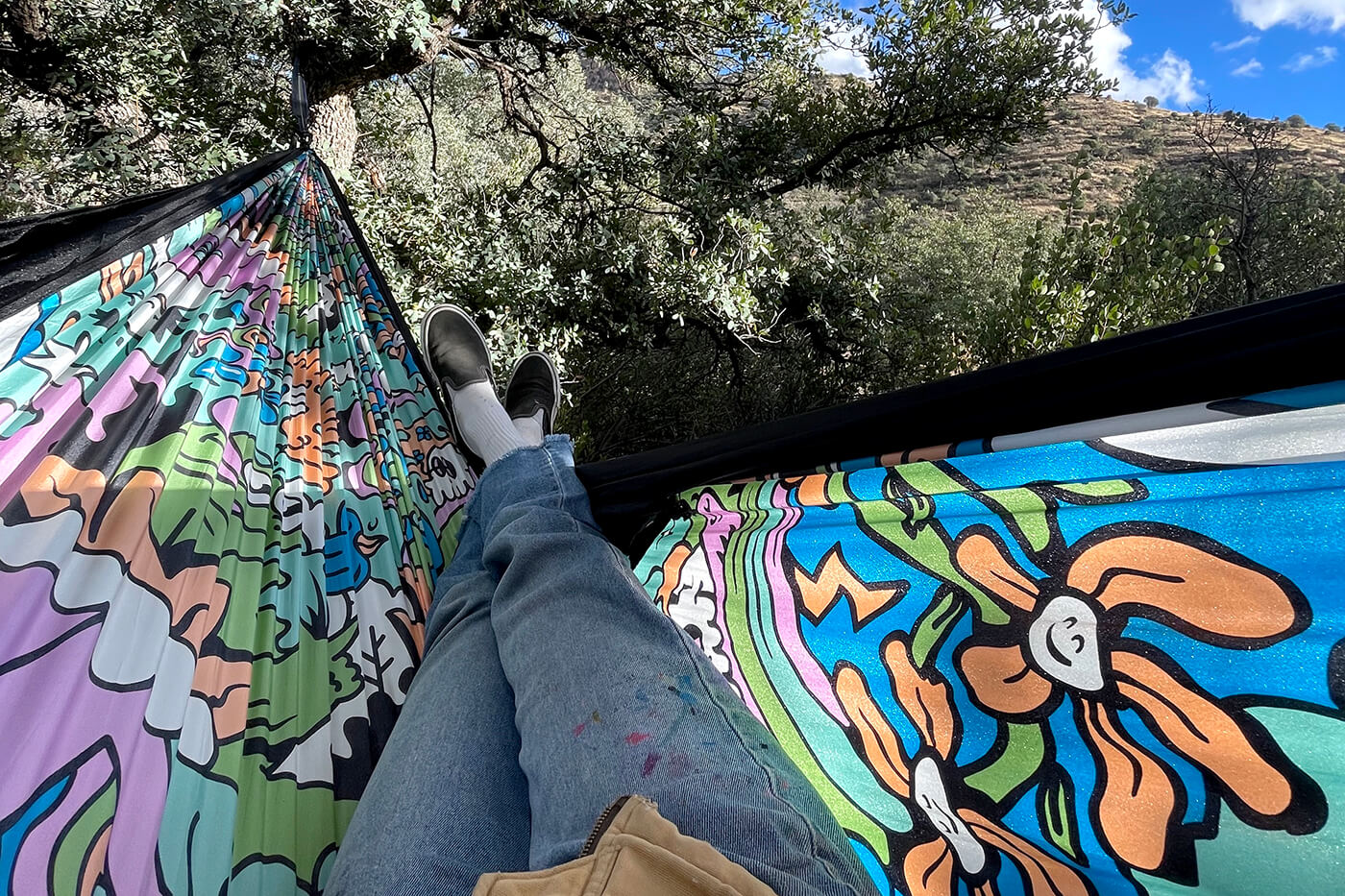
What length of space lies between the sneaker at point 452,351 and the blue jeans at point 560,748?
0.80 m

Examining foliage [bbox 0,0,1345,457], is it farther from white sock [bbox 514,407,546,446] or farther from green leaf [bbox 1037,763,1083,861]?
green leaf [bbox 1037,763,1083,861]

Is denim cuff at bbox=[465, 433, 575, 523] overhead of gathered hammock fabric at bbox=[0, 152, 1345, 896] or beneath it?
overhead

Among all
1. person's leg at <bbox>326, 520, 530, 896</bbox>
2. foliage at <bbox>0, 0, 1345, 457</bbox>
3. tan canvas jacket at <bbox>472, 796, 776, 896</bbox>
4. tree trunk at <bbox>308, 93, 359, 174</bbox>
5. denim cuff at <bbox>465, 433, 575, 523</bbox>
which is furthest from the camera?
tree trunk at <bbox>308, 93, 359, 174</bbox>

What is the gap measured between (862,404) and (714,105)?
2779 millimetres

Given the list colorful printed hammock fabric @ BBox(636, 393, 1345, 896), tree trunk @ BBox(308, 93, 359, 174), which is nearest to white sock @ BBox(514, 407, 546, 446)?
colorful printed hammock fabric @ BBox(636, 393, 1345, 896)

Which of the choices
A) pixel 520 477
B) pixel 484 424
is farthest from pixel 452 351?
pixel 520 477

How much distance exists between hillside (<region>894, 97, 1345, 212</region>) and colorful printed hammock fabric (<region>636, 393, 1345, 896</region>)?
9182mm

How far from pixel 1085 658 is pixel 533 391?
1458 mm

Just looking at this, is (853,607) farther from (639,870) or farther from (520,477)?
(520,477)

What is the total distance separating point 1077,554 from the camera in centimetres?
54

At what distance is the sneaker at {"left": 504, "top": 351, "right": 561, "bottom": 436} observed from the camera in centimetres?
168

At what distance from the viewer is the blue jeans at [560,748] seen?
498mm

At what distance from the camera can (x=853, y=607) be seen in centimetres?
69

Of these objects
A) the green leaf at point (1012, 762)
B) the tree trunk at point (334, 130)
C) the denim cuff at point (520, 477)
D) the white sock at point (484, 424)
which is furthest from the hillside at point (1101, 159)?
the green leaf at point (1012, 762)
